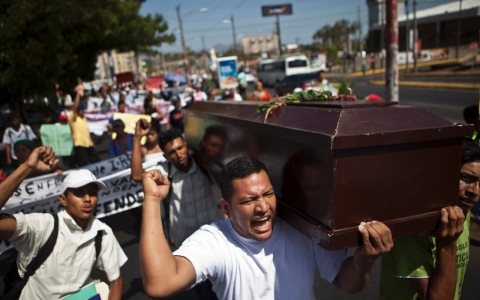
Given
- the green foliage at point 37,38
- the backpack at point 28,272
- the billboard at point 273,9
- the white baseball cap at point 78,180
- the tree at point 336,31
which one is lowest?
the backpack at point 28,272

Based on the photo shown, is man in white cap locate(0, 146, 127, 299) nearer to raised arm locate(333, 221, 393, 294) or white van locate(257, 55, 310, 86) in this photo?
raised arm locate(333, 221, 393, 294)

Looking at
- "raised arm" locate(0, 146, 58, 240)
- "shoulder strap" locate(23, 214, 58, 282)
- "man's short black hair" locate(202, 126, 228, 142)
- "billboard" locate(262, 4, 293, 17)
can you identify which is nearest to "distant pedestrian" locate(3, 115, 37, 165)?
"man's short black hair" locate(202, 126, 228, 142)

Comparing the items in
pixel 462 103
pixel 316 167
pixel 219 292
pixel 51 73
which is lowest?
pixel 462 103

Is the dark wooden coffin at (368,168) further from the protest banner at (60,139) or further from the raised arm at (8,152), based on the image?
the raised arm at (8,152)

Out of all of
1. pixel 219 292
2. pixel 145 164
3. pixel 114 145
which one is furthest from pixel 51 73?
pixel 219 292

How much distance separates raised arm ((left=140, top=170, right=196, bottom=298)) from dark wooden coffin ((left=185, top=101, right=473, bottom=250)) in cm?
56

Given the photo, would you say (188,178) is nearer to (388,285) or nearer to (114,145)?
(388,285)

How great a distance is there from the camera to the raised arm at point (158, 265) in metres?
1.40

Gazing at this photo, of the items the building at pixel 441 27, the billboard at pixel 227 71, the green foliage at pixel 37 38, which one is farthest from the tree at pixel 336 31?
the green foliage at pixel 37 38

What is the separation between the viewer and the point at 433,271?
5.58 feet

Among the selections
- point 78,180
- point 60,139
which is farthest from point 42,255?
point 60,139

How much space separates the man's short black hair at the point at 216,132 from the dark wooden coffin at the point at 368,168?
109cm

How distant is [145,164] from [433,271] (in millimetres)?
3208

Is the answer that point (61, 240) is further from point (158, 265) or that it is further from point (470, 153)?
point (470, 153)
